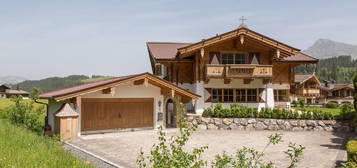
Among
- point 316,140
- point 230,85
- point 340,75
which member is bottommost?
point 316,140

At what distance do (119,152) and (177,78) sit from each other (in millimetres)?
13922

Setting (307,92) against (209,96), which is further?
(307,92)

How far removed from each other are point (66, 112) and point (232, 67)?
13039mm

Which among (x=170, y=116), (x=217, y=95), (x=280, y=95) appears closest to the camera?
(x=170, y=116)

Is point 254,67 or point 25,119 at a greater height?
point 254,67

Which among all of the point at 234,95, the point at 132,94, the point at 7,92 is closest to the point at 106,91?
the point at 132,94

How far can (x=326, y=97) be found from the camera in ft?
246

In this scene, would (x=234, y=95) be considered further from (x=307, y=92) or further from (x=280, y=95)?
(x=307, y=92)

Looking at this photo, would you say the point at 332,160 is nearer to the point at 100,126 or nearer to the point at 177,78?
the point at 100,126

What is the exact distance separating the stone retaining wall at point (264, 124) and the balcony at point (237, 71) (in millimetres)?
4101

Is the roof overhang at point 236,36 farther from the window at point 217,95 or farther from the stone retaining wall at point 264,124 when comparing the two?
the stone retaining wall at point 264,124

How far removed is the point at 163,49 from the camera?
27766 mm

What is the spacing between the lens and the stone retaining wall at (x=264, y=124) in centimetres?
2041

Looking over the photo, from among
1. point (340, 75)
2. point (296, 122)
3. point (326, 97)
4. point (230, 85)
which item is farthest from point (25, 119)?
point (340, 75)
